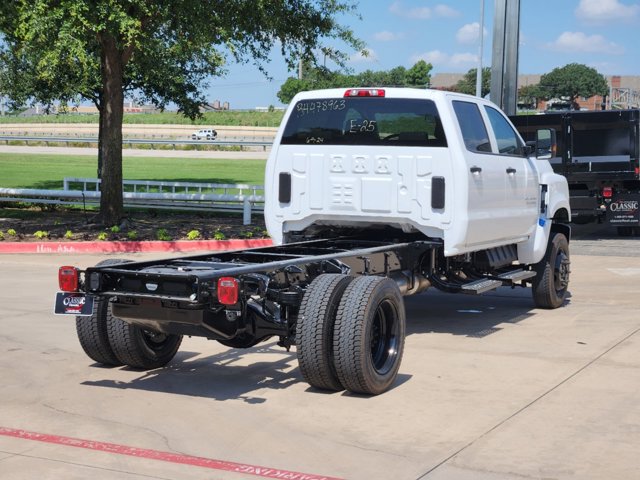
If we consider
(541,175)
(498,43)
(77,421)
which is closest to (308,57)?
(498,43)

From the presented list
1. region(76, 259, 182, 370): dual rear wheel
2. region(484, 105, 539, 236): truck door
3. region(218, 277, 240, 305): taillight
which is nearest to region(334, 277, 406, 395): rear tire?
region(218, 277, 240, 305): taillight

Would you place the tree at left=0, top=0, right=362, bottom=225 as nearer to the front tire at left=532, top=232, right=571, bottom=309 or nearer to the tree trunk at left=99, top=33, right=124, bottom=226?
the tree trunk at left=99, top=33, right=124, bottom=226

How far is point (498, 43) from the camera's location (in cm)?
2166

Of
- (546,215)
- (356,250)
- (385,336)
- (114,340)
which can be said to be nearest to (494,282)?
(546,215)

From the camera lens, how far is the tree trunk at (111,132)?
1817cm

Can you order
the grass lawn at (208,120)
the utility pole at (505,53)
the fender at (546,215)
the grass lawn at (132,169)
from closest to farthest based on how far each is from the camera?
1. the fender at (546,215)
2. the utility pole at (505,53)
3. the grass lawn at (132,169)
4. the grass lawn at (208,120)

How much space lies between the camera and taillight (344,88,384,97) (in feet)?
31.0

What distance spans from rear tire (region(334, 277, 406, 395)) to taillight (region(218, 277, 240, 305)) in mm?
850

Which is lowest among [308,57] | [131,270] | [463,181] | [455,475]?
[455,475]

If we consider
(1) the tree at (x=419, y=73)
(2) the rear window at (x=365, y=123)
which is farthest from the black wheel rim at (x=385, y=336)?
(1) the tree at (x=419, y=73)

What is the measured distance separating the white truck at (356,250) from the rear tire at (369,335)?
0.01 metres

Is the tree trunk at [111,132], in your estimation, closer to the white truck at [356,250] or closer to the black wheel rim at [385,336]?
the white truck at [356,250]

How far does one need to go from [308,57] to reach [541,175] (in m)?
9.02

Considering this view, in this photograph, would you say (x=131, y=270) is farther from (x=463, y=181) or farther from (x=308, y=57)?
(x=308, y=57)
